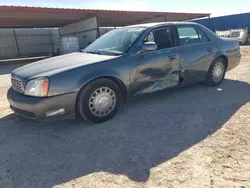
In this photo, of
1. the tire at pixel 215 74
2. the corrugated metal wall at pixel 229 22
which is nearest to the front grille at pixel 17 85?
the tire at pixel 215 74

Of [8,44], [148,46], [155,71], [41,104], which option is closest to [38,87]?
[41,104]

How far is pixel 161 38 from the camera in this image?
419 cm

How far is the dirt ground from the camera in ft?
7.20

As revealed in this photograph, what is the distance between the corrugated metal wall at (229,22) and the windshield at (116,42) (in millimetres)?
22204

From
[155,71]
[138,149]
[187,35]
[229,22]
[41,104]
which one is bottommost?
[138,149]

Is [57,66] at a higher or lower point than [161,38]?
lower

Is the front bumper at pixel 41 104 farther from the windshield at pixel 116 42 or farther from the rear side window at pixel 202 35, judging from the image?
the rear side window at pixel 202 35

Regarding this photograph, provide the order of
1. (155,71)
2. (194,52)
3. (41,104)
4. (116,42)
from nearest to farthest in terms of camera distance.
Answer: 1. (41,104)
2. (155,71)
3. (116,42)
4. (194,52)

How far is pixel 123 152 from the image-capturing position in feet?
8.75

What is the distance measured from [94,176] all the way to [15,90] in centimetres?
205

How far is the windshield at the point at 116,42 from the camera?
3.83 meters

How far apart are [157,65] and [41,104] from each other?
6.99 feet

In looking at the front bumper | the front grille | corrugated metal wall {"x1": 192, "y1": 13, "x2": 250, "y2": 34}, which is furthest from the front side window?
corrugated metal wall {"x1": 192, "y1": 13, "x2": 250, "y2": 34}

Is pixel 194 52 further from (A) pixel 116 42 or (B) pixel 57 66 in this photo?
(B) pixel 57 66
